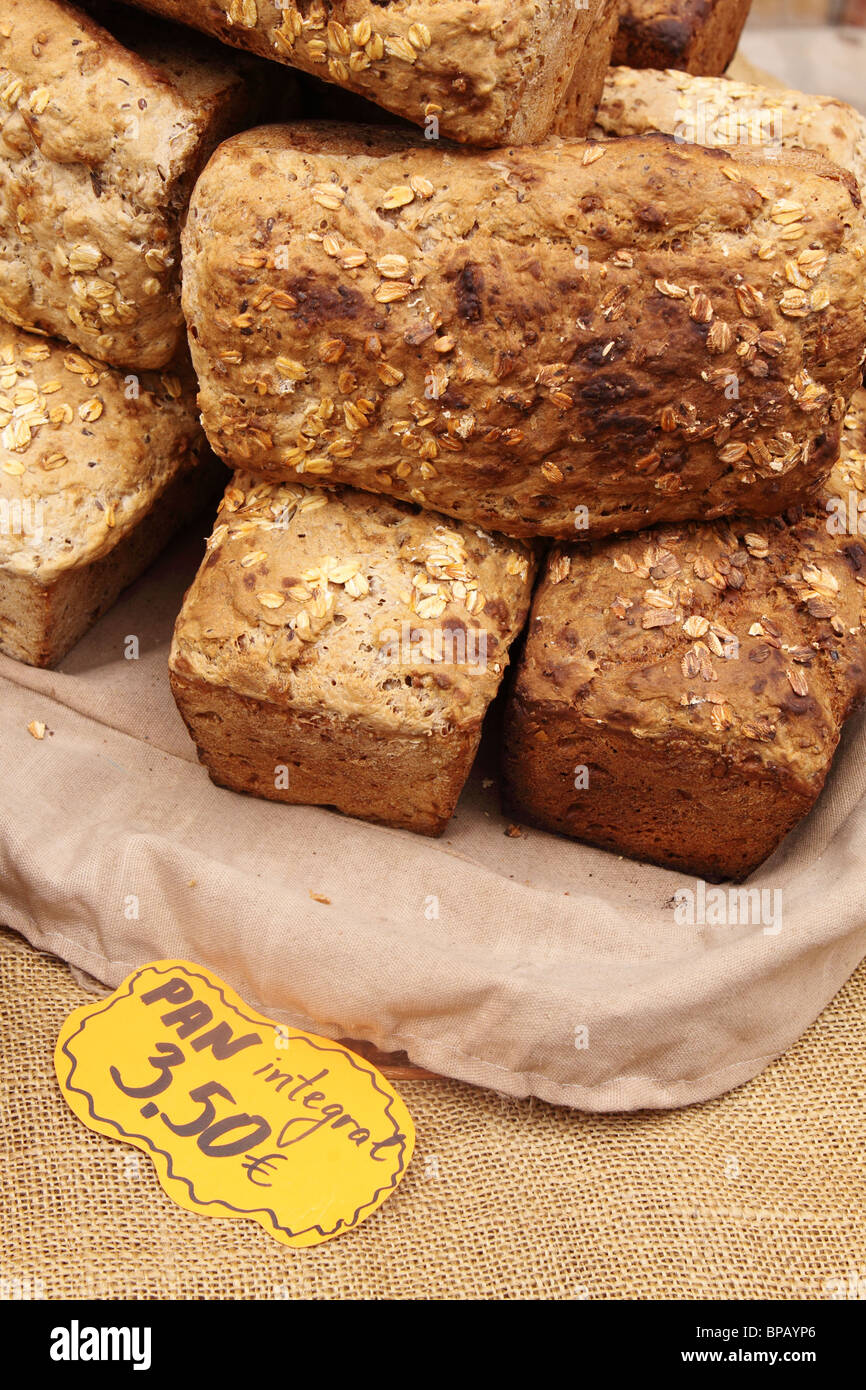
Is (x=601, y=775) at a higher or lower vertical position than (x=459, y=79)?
lower

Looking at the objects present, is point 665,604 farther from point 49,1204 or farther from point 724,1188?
point 49,1204

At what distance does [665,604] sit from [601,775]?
1.24 feet

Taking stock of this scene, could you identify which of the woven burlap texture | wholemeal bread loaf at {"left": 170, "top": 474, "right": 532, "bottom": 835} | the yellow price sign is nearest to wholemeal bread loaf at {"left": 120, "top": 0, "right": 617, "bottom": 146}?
wholemeal bread loaf at {"left": 170, "top": 474, "right": 532, "bottom": 835}

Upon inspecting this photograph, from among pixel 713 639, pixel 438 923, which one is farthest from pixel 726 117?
pixel 438 923

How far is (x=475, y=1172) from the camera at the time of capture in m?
2.10

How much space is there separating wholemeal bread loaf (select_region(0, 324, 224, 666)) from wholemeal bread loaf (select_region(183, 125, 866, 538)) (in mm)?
462

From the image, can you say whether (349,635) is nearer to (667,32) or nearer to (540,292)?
(540,292)

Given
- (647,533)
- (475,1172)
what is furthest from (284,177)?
(475,1172)

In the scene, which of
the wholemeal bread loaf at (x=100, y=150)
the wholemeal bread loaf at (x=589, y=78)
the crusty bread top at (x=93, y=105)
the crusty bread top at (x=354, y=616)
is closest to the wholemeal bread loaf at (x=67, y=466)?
the wholemeal bread loaf at (x=100, y=150)

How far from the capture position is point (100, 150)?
2123 millimetres

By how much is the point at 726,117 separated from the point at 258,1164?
7.63ft

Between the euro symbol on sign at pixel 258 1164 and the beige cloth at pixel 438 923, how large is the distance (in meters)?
0.27

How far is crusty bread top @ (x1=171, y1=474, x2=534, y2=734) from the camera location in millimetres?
2172

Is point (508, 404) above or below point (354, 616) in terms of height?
above
